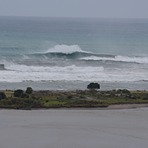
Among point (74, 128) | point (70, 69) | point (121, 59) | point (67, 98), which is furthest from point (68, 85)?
point (121, 59)

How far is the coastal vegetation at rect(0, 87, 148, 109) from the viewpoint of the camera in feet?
87.6

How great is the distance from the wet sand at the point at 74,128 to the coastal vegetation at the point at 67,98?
927 mm

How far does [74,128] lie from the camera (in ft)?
73.2

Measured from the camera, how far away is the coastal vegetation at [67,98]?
26.7 m

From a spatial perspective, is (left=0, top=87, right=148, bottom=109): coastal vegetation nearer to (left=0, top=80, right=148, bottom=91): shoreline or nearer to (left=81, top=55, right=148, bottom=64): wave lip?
(left=0, top=80, right=148, bottom=91): shoreline

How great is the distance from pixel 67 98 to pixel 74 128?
6.04m

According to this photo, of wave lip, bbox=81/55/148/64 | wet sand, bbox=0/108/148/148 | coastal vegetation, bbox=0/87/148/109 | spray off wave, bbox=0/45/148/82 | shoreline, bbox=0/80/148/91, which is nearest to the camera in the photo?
wet sand, bbox=0/108/148/148

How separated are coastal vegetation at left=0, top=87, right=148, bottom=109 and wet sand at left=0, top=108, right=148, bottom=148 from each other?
927 mm

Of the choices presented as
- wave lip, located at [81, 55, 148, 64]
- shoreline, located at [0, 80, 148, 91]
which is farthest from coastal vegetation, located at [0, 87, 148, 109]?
wave lip, located at [81, 55, 148, 64]

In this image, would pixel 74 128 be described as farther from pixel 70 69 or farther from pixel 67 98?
pixel 70 69

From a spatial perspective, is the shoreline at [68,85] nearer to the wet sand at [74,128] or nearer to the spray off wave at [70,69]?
the spray off wave at [70,69]

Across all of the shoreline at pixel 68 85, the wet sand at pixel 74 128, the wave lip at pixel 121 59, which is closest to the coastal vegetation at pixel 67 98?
the wet sand at pixel 74 128

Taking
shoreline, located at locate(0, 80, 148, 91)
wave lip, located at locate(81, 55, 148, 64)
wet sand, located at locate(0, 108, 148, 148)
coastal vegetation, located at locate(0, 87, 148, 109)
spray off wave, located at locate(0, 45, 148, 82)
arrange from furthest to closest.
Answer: wave lip, located at locate(81, 55, 148, 64), spray off wave, located at locate(0, 45, 148, 82), shoreline, located at locate(0, 80, 148, 91), coastal vegetation, located at locate(0, 87, 148, 109), wet sand, located at locate(0, 108, 148, 148)

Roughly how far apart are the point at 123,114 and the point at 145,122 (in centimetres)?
186
